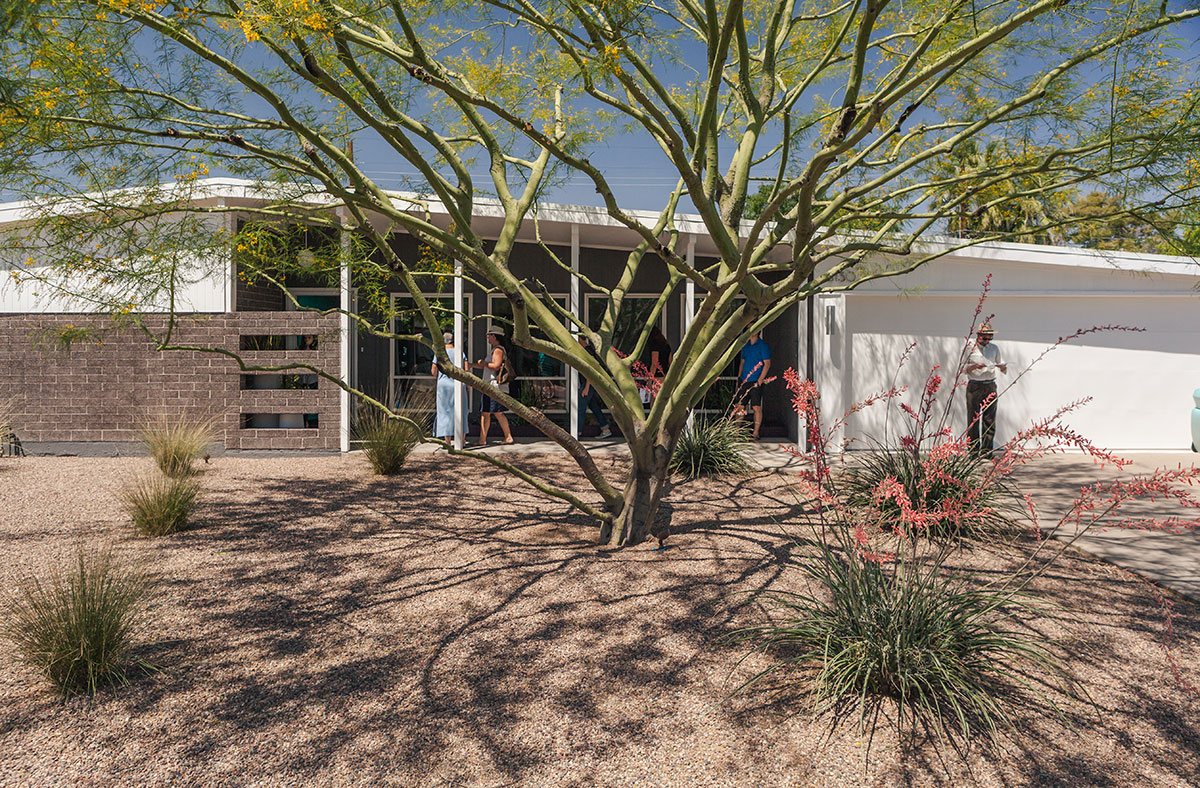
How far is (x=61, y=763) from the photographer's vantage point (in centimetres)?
293

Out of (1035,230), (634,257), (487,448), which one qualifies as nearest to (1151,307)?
(1035,230)

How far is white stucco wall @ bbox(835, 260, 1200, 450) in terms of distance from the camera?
10.8 m

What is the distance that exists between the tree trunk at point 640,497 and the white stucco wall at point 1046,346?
5.91 meters

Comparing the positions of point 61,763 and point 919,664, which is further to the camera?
point 919,664

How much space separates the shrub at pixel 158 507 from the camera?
5934mm

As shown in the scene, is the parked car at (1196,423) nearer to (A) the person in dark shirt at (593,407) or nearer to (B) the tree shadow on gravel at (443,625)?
(B) the tree shadow on gravel at (443,625)

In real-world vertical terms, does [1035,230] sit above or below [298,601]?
above

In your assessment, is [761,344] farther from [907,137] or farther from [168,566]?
[168,566]

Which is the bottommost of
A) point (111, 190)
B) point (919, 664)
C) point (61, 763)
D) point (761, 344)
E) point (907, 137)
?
point (61, 763)

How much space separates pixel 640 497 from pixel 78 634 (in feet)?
11.7

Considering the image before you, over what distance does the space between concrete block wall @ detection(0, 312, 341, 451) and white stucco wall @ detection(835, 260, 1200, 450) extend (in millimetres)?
7542

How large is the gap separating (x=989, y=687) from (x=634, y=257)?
4498 mm

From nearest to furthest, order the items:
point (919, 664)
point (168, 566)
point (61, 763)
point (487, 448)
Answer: point (61, 763), point (919, 664), point (168, 566), point (487, 448)

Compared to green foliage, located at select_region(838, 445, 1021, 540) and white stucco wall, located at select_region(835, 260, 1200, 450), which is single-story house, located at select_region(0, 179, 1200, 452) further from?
green foliage, located at select_region(838, 445, 1021, 540)
